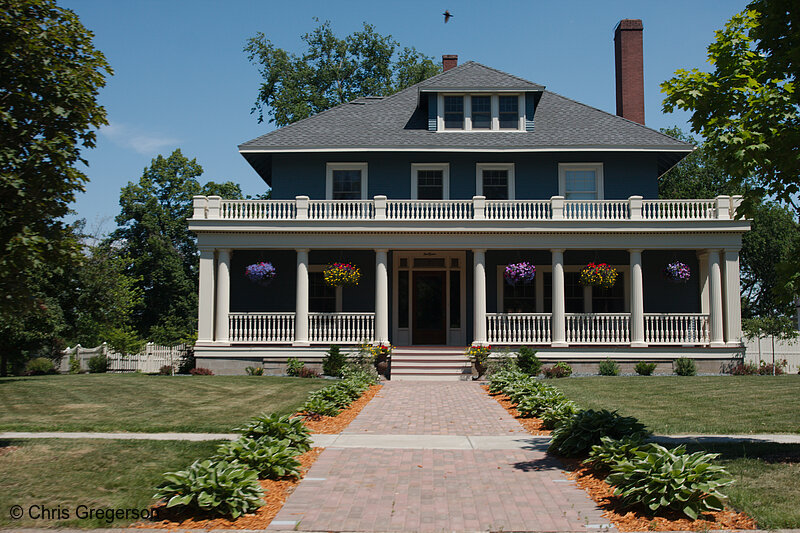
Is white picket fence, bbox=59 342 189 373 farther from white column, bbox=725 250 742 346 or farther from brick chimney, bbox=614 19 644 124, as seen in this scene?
brick chimney, bbox=614 19 644 124

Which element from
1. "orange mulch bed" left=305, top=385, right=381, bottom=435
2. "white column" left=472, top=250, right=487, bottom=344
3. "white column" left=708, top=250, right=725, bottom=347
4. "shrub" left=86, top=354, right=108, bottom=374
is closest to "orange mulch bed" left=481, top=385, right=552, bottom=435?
"orange mulch bed" left=305, top=385, right=381, bottom=435

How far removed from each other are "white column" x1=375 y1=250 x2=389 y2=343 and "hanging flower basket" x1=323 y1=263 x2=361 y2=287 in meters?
0.87

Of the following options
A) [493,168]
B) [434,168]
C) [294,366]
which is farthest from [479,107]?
[294,366]

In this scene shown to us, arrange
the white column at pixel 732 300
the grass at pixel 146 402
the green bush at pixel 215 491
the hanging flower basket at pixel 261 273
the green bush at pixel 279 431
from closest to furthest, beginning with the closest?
1. the green bush at pixel 215 491
2. the green bush at pixel 279 431
3. the grass at pixel 146 402
4. the white column at pixel 732 300
5. the hanging flower basket at pixel 261 273

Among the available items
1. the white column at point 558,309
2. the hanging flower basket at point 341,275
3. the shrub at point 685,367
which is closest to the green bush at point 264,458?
the hanging flower basket at point 341,275

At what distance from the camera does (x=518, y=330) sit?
22.2 m

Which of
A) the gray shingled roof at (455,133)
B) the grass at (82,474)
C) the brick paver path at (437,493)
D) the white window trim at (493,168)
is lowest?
the brick paver path at (437,493)

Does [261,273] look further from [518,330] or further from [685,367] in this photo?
[685,367]

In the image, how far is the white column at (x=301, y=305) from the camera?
21969 millimetres

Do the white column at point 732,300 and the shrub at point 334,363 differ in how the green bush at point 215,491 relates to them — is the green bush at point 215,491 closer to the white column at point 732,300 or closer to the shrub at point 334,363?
the shrub at point 334,363

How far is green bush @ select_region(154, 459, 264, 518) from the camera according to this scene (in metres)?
6.73

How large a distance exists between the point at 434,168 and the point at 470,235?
3.97m

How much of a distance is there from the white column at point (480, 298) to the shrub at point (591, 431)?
12282 mm

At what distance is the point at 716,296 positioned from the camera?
21.4 metres
